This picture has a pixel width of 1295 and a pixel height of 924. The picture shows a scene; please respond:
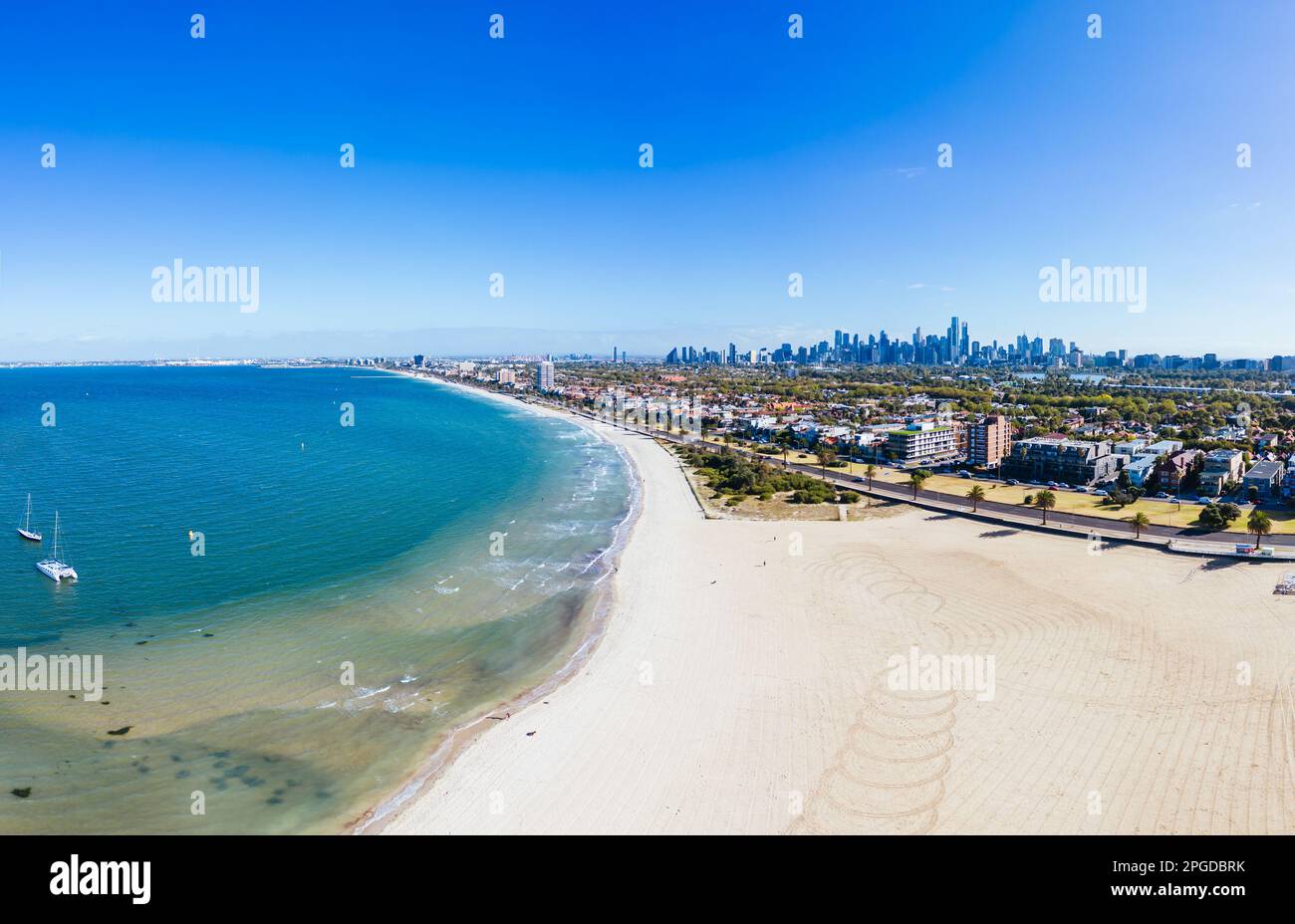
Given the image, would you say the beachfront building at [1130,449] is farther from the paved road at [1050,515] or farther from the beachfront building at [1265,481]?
the paved road at [1050,515]

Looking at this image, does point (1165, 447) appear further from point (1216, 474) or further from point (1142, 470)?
point (1216, 474)

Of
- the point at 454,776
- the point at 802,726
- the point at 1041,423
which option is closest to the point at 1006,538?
the point at 802,726

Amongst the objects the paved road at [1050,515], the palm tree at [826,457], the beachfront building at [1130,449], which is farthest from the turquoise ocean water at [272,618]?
the beachfront building at [1130,449]

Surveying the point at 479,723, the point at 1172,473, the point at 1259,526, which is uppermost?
the point at 1172,473
